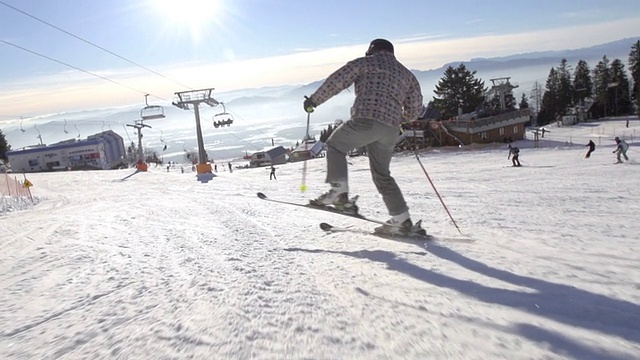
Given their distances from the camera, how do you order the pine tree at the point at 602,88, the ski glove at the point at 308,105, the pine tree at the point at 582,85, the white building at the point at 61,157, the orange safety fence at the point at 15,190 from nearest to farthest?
the ski glove at the point at 308,105
the orange safety fence at the point at 15,190
the white building at the point at 61,157
the pine tree at the point at 602,88
the pine tree at the point at 582,85

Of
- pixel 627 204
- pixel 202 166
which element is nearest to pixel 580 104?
pixel 202 166

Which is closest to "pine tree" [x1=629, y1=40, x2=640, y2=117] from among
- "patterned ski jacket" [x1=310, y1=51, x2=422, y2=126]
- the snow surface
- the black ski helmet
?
the black ski helmet

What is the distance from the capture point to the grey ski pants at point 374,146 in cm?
342

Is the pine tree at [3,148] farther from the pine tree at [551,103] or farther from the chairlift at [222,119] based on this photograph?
the pine tree at [551,103]

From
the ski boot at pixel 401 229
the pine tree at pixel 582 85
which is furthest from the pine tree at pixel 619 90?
the ski boot at pixel 401 229

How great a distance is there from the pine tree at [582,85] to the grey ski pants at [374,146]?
101 metres

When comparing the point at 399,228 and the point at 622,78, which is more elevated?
the point at 622,78

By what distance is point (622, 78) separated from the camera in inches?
3044

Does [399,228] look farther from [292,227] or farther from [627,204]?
[627,204]

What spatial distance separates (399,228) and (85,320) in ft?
8.27

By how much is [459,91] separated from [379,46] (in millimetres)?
56542

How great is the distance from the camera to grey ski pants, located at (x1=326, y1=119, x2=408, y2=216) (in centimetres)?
342

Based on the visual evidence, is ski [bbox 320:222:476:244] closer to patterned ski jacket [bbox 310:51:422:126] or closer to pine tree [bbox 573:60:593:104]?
patterned ski jacket [bbox 310:51:422:126]

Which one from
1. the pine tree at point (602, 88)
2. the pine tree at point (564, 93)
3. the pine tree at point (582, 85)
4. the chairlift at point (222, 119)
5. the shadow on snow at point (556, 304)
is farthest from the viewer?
the pine tree at point (582, 85)
